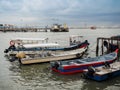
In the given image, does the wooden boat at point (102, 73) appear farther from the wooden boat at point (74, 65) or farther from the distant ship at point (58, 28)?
the distant ship at point (58, 28)

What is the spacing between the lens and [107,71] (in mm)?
20734

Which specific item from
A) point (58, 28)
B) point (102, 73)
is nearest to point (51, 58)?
point (102, 73)

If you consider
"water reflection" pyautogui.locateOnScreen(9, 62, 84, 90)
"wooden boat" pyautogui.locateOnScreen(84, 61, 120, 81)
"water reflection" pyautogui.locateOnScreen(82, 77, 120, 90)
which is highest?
"wooden boat" pyautogui.locateOnScreen(84, 61, 120, 81)

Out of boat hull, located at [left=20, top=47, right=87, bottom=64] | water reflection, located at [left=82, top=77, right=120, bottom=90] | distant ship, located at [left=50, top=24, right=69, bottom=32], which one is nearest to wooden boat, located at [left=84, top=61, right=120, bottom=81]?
water reflection, located at [left=82, top=77, right=120, bottom=90]

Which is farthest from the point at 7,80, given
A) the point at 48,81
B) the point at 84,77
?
the point at 84,77

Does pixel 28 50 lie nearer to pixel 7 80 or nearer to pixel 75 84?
pixel 7 80

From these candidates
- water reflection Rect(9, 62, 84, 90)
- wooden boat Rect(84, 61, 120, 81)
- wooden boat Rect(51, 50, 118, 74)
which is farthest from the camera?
wooden boat Rect(51, 50, 118, 74)

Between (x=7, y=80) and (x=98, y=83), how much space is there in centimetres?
864

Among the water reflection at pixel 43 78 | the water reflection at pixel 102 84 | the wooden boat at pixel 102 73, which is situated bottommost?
the water reflection at pixel 102 84

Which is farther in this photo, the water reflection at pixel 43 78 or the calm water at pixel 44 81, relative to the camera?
the water reflection at pixel 43 78

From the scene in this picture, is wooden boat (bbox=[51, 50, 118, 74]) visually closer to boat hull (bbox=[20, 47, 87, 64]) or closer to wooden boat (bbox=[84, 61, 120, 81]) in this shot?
wooden boat (bbox=[84, 61, 120, 81])

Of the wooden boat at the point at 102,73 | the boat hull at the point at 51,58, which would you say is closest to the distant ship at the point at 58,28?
the boat hull at the point at 51,58

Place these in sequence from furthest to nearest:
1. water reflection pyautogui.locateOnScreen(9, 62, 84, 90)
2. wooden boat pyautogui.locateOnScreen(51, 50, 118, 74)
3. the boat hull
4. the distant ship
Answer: the distant ship < the boat hull < wooden boat pyautogui.locateOnScreen(51, 50, 118, 74) < water reflection pyautogui.locateOnScreen(9, 62, 84, 90)

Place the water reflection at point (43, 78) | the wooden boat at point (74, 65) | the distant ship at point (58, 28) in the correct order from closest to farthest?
the water reflection at point (43, 78), the wooden boat at point (74, 65), the distant ship at point (58, 28)
